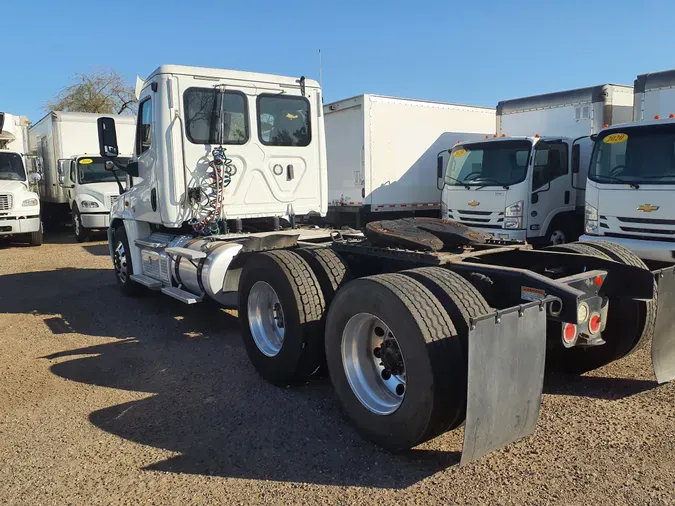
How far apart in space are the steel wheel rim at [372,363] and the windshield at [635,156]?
5736mm

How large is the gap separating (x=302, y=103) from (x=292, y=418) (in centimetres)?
468

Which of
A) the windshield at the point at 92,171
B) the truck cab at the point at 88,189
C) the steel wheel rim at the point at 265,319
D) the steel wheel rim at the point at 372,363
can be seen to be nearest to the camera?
the steel wheel rim at the point at 372,363

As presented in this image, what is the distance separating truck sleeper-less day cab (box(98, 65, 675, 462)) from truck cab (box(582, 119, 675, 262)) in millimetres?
3472

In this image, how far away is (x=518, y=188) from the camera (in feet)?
32.4

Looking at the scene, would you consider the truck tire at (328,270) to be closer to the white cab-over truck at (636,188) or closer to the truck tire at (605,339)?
the truck tire at (605,339)

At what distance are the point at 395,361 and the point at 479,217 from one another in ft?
23.7

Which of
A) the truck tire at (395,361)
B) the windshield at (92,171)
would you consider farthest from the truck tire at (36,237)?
the truck tire at (395,361)

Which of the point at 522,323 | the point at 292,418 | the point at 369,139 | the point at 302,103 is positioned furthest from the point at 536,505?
the point at 369,139

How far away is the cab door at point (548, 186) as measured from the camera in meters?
9.99

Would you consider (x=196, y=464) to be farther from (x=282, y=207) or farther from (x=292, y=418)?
(x=282, y=207)

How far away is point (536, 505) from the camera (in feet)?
9.59

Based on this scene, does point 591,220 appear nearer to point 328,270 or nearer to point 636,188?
point 636,188

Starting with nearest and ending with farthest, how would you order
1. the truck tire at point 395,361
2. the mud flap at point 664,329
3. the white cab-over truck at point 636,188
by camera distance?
the truck tire at point 395,361
the mud flap at point 664,329
the white cab-over truck at point 636,188

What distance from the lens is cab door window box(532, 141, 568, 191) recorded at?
32.7ft
